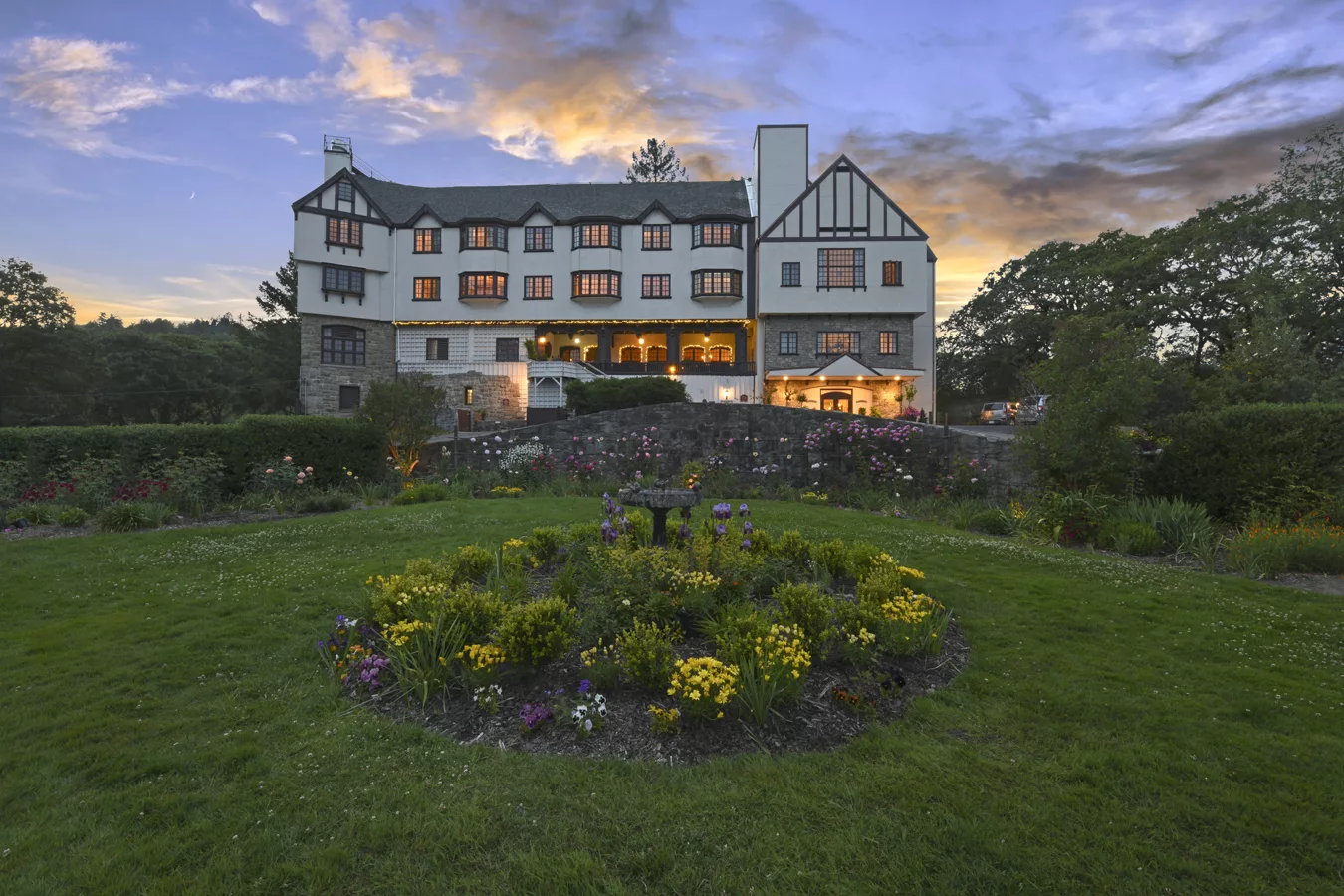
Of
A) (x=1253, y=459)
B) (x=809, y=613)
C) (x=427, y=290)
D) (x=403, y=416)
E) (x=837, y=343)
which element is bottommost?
(x=809, y=613)

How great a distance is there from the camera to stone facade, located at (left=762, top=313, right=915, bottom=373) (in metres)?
29.9

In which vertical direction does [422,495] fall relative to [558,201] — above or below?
below

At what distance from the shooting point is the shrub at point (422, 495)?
41.1ft

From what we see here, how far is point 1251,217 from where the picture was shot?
26453mm

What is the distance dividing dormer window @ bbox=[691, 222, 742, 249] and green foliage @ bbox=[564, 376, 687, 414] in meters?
11.2

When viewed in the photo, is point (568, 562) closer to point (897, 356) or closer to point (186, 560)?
point (186, 560)

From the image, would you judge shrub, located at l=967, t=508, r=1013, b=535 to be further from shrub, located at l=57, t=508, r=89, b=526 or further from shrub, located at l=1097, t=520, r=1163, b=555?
shrub, located at l=57, t=508, r=89, b=526

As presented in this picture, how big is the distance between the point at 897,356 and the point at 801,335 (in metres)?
4.85

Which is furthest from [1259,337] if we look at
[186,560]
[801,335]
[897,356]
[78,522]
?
[78,522]

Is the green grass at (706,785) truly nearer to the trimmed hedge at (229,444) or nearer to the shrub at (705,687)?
the shrub at (705,687)

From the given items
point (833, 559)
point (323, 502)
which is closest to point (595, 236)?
point (323, 502)

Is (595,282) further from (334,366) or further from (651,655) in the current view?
(651,655)

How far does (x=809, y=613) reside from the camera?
477 centimetres

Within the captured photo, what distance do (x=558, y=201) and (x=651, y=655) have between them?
114ft
